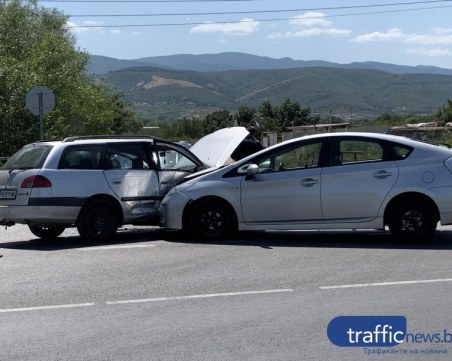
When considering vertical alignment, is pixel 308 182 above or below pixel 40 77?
below

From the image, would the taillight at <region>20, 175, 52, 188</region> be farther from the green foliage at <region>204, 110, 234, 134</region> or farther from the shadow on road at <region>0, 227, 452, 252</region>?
the green foliage at <region>204, 110, 234, 134</region>

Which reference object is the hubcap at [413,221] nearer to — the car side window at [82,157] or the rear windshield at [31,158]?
the car side window at [82,157]

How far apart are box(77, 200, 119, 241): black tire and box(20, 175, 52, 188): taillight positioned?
718 mm

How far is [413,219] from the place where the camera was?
1088 centimetres

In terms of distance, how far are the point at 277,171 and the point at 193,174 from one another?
1453mm

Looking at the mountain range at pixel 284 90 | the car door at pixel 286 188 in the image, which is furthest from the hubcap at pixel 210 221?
the mountain range at pixel 284 90

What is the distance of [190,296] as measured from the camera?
7.91 metres

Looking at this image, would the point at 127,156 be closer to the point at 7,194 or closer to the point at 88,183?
the point at 88,183

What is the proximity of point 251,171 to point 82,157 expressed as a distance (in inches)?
107

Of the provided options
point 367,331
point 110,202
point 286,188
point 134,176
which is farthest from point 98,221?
point 367,331

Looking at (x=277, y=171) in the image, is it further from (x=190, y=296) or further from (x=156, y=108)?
(x=156, y=108)

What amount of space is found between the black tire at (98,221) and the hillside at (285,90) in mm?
112342

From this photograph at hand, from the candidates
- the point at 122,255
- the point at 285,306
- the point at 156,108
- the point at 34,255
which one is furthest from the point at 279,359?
the point at 156,108

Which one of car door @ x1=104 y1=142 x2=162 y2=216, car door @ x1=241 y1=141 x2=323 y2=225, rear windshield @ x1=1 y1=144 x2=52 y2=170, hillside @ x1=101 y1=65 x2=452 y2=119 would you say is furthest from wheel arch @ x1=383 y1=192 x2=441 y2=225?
hillside @ x1=101 y1=65 x2=452 y2=119
